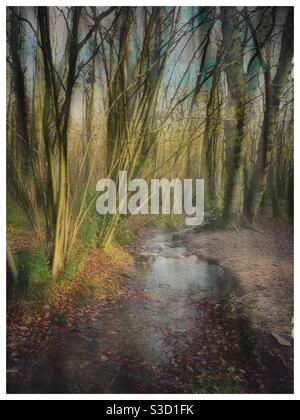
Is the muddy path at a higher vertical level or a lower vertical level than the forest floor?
lower

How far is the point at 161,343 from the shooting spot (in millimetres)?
3654

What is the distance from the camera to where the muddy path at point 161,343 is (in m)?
3.57

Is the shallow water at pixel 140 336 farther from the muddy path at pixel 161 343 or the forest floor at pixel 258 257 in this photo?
the forest floor at pixel 258 257

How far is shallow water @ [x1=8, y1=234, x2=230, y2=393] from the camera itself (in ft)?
11.7

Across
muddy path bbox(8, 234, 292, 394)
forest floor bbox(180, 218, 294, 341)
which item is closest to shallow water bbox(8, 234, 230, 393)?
muddy path bbox(8, 234, 292, 394)

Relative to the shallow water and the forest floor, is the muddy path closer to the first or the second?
the shallow water

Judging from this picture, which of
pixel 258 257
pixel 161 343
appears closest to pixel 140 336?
pixel 161 343

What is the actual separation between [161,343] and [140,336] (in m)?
0.22

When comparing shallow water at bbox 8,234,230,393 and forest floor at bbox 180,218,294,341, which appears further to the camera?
forest floor at bbox 180,218,294,341

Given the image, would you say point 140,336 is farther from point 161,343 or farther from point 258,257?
point 258,257

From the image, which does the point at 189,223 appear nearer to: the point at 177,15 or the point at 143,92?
the point at 143,92

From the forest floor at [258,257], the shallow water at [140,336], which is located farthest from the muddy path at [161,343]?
the forest floor at [258,257]

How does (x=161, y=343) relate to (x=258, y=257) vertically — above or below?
below
